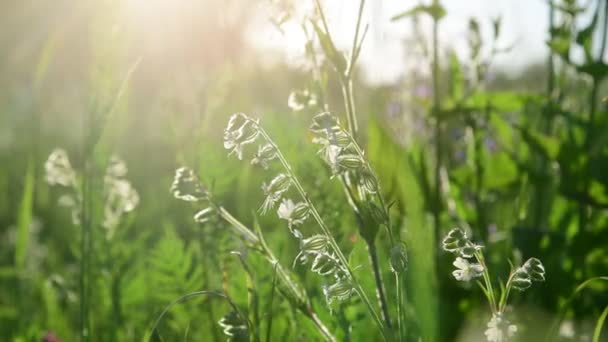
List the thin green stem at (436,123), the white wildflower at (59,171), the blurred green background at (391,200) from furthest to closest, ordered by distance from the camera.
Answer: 1. the thin green stem at (436,123)
2. the white wildflower at (59,171)
3. the blurred green background at (391,200)

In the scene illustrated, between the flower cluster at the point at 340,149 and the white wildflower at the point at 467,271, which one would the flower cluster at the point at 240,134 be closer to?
the flower cluster at the point at 340,149

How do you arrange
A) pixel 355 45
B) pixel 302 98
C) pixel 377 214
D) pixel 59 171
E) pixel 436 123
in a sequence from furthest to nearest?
pixel 436 123
pixel 59 171
pixel 302 98
pixel 355 45
pixel 377 214

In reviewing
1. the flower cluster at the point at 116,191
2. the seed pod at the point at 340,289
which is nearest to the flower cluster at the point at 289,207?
the seed pod at the point at 340,289

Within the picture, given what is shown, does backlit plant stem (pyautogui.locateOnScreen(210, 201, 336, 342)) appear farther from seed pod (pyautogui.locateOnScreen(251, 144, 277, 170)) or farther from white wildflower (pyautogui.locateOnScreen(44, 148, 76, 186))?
white wildflower (pyautogui.locateOnScreen(44, 148, 76, 186))

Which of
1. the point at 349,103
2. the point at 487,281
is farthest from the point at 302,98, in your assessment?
the point at 487,281

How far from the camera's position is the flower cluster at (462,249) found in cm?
72

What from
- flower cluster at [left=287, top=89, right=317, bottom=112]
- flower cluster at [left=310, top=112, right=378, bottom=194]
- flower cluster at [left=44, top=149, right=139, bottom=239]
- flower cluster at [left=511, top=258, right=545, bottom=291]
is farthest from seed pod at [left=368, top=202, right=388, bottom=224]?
flower cluster at [left=44, top=149, right=139, bottom=239]

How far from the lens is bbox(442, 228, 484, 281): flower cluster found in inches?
28.5

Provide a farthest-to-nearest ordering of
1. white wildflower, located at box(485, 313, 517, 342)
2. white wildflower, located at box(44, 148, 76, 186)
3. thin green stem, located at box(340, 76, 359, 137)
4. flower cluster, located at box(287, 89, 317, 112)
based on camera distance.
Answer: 1. white wildflower, located at box(44, 148, 76, 186)
2. flower cluster, located at box(287, 89, 317, 112)
3. thin green stem, located at box(340, 76, 359, 137)
4. white wildflower, located at box(485, 313, 517, 342)

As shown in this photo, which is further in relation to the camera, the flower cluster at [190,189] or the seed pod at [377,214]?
the flower cluster at [190,189]

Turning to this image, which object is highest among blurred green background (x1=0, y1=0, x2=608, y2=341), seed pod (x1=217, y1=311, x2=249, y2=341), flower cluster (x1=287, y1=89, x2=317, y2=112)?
flower cluster (x1=287, y1=89, x2=317, y2=112)

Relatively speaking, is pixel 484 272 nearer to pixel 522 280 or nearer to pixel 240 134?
pixel 522 280

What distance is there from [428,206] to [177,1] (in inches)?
44.4

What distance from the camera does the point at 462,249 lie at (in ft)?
2.43
